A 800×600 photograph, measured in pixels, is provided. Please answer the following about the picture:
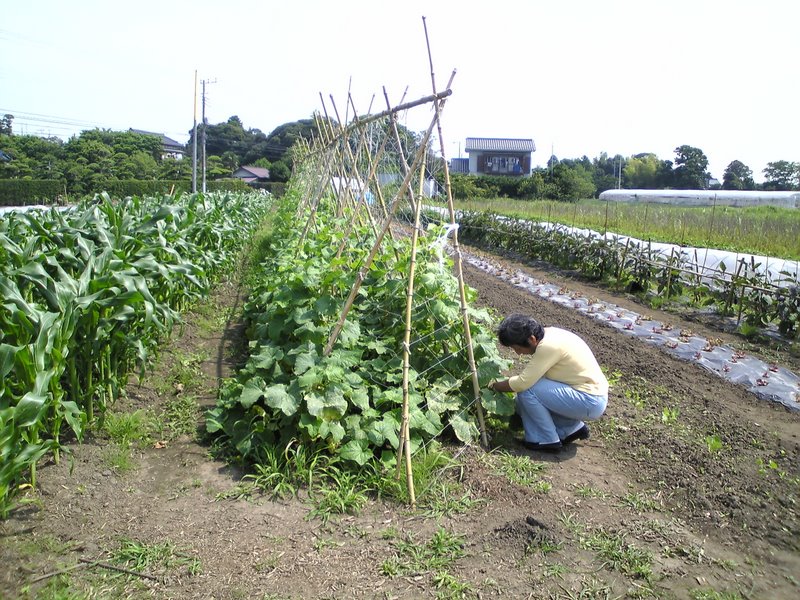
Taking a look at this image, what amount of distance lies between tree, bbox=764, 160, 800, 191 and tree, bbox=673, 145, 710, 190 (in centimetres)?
586

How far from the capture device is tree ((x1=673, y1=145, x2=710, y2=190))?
46875 mm

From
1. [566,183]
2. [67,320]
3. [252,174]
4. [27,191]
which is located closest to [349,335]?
[67,320]

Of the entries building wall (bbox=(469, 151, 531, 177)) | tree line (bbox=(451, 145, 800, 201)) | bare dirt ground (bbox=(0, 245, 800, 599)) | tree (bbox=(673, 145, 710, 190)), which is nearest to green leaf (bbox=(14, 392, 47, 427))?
bare dirt ground (bbox=(0, 245, 800, 599))

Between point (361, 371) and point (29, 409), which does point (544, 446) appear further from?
point (29, 409)

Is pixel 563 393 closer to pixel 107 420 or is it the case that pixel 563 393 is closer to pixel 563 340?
pixel 563 340

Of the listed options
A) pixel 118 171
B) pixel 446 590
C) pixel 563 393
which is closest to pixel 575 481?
pixel 563 393

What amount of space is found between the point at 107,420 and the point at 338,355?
1631 millimetres

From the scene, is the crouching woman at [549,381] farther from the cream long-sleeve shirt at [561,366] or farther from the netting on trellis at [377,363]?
the netting on trellis at [377,363]

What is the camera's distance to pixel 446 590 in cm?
284

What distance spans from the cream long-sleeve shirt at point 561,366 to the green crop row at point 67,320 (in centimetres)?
246

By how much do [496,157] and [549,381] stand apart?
5544 centimetres

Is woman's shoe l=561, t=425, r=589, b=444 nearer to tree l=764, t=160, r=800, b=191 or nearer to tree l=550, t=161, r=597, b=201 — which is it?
tree l=550, t=161, r=597, b=201

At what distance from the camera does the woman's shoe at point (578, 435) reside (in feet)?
14.0

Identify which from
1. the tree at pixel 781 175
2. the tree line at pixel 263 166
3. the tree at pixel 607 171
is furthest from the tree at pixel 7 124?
the tree at pixel 781 175
